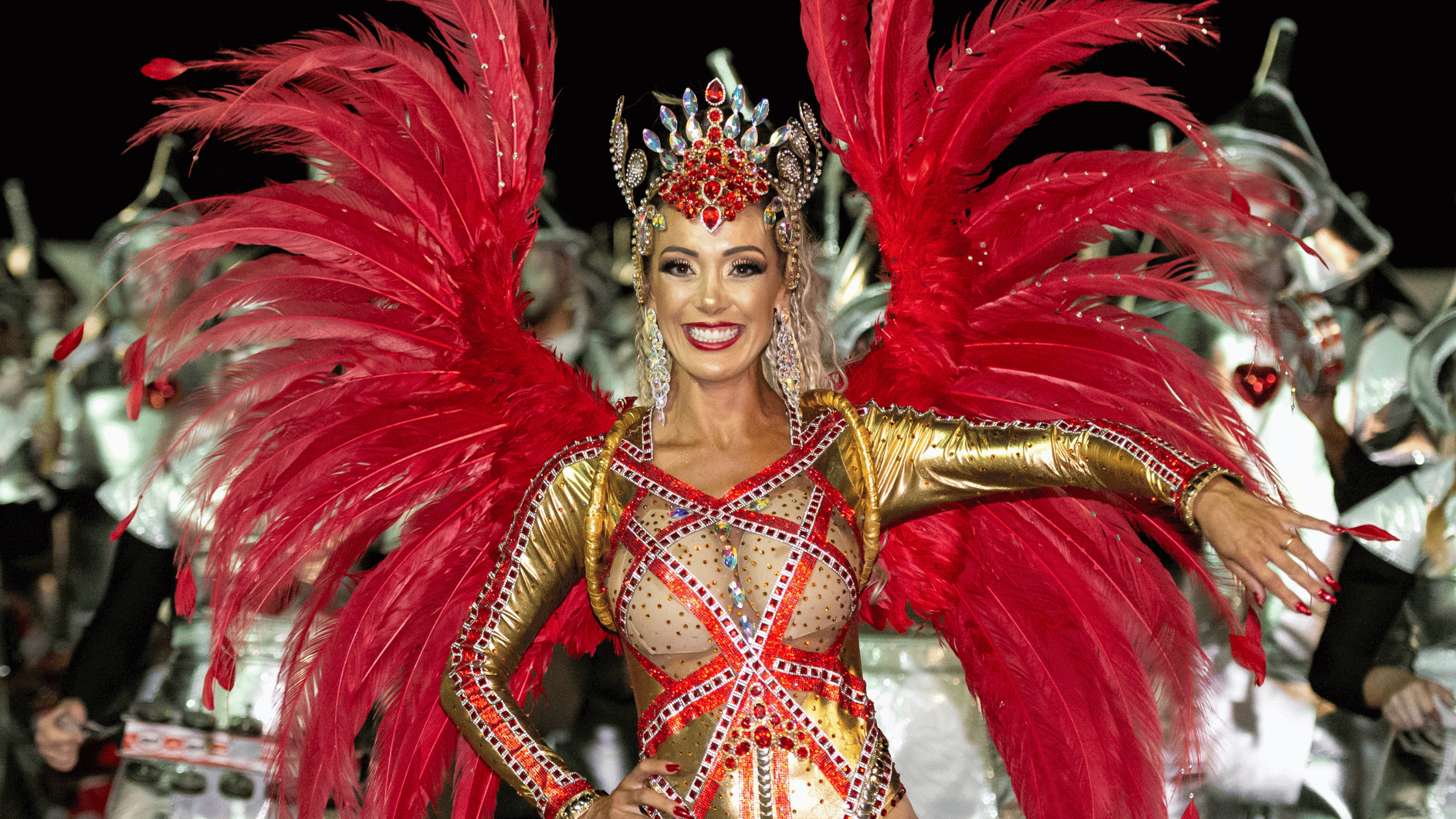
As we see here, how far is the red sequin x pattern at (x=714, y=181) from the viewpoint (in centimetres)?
207

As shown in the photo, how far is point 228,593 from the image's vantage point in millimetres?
2199

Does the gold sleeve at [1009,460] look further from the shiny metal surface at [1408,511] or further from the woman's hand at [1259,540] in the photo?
the shiny metal surface at [1408,511]

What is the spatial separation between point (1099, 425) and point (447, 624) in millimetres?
1261

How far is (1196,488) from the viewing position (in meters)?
1.66

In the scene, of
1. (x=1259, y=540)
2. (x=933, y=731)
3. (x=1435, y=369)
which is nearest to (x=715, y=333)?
(x=1259, y=540)

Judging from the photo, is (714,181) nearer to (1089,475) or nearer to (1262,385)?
(1089,475)

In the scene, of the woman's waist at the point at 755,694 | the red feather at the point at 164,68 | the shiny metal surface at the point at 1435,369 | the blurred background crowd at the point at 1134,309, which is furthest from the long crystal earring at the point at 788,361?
the shiny metal surface at the point at 1435,369

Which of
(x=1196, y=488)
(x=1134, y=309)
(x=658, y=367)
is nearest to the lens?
(x=1196, y=488)

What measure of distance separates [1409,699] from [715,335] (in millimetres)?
Result: 3256

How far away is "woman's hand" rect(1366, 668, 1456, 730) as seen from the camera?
4.07m

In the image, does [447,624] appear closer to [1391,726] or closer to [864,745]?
[864,745]

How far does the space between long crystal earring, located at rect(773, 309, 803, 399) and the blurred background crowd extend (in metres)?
2.20

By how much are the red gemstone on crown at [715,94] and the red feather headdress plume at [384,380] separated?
333mm

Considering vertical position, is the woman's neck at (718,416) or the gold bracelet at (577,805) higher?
the woman's neck at (718,416)
